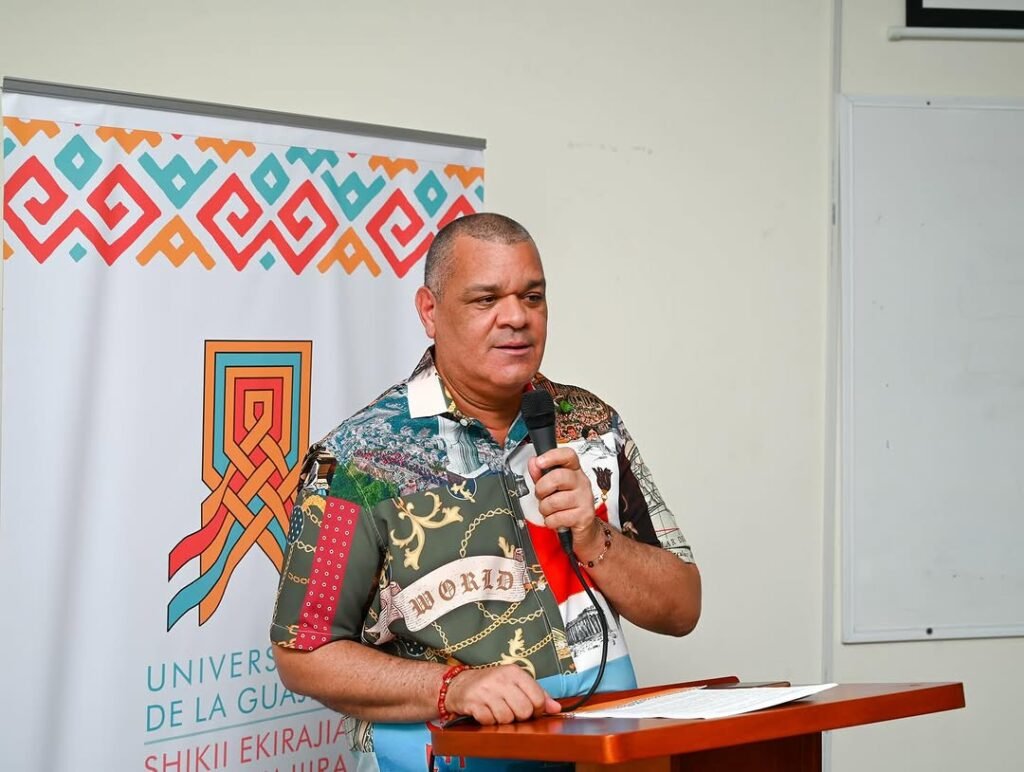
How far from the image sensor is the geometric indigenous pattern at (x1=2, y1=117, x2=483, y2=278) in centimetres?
221

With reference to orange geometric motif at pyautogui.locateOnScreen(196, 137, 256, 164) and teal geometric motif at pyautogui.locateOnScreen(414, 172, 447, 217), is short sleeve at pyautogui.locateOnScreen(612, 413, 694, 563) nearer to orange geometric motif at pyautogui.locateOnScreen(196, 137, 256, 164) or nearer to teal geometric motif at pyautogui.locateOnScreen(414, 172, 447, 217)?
teal geometric motif at pyautogui.locateOnScreen(414, 172, 447, 217)

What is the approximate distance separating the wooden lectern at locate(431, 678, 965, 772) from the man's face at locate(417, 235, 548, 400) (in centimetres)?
64

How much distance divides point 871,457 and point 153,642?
1.94 m

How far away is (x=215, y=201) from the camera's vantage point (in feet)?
7.91

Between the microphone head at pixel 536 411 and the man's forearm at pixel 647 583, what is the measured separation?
226 millimetres

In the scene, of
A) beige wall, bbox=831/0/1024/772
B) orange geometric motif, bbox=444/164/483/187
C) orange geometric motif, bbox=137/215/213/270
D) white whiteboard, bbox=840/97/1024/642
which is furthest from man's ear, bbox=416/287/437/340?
beige wall, bbox=831/0/1024/772

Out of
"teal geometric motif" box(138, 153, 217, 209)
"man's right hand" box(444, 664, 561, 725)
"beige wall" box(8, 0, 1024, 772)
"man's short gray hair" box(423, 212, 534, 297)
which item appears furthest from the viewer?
"beige wall" box(8, 0, 1024, 772)

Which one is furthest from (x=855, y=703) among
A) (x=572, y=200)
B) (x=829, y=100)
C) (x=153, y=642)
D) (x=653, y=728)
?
(x=829, y=100)

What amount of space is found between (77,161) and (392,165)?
720mm

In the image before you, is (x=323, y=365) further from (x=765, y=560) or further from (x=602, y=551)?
(x=765, y=560)

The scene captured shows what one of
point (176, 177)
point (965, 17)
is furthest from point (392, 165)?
point (965, 17)

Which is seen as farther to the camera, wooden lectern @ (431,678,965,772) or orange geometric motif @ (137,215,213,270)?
orange geometric motif @ (137,215,213,270)

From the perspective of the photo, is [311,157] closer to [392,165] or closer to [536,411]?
[392,165]

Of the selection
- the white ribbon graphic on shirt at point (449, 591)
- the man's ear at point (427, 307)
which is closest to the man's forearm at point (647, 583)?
the white ribbon graphic on shirt at point (449, 591)
